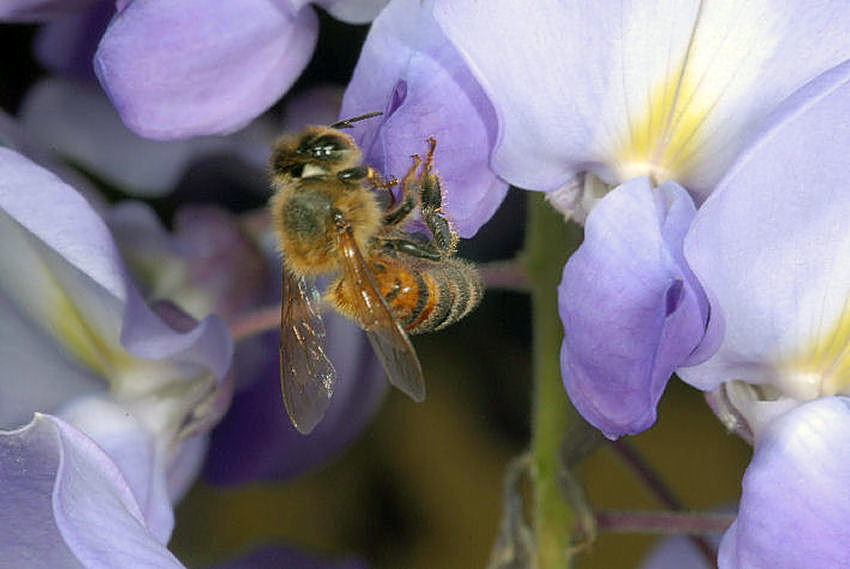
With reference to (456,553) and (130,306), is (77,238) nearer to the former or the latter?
(130,306)

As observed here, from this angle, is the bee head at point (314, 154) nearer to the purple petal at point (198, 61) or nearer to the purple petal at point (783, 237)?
the purple petal at point (198, 61)

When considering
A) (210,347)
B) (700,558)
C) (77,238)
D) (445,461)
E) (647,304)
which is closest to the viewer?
(647,304)

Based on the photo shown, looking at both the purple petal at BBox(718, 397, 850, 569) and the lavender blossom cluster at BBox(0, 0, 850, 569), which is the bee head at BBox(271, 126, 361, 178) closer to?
the lavender blossom cluster at BBox(0, 0, 850, 569)

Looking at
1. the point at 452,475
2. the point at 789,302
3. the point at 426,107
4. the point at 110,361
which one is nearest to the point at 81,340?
the point at 110,361

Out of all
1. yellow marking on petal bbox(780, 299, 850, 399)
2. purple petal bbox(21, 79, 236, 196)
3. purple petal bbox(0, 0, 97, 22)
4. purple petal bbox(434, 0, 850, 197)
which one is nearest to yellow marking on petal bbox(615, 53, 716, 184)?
purple petal bbox(434, 0, 850, 197)

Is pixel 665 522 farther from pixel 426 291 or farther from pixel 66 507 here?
pixel 66 507

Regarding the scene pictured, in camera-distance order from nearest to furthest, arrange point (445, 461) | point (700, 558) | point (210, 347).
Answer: point (210, 347) < point (700, 558) < point (445, 461)

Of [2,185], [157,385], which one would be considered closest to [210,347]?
[157,385]
